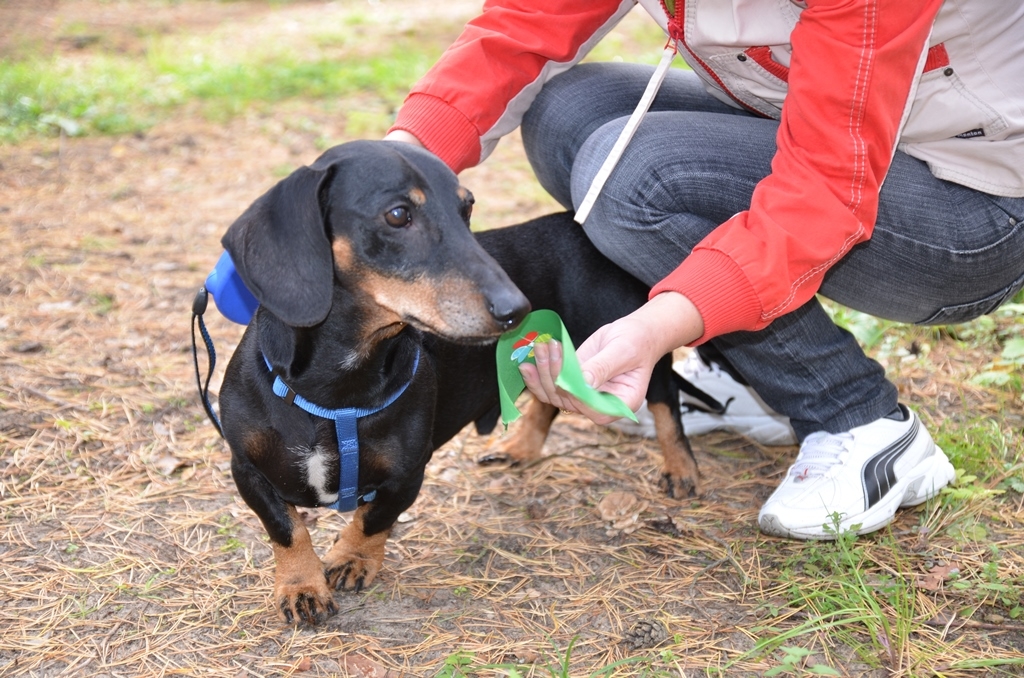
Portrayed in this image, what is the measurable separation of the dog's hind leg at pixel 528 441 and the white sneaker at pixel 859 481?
94cm

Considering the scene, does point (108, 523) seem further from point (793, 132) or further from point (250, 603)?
point (793, 132)

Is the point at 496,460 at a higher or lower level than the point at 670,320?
lower

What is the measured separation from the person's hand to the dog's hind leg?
132cm

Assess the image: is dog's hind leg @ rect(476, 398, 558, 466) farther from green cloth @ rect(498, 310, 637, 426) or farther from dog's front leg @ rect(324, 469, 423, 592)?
green cloth @ rect(498, 310, 637, 426)

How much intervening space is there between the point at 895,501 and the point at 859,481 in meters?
0.15

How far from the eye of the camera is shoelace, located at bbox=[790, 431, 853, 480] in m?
3.20

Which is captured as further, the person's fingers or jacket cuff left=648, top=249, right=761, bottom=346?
jacket cuff left=648, top=249, right=761, bottom=346

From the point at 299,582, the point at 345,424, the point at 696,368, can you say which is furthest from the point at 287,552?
the point at 696,368

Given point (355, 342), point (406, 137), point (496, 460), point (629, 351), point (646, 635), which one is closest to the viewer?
point (629, 351)

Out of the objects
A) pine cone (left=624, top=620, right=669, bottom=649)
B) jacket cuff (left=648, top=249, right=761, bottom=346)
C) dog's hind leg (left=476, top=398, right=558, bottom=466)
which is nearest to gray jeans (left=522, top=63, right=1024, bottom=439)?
jacket cuff (left=648, top=249, right=761, bottom=346)

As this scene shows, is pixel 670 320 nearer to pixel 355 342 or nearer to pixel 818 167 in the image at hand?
pixel 818 167

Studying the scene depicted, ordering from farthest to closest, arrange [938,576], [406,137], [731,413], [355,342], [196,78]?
→ [196,78] → [731,413] → [406,137] → [938,576] → [355,342]

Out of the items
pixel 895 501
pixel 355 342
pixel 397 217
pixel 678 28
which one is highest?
pixel 678 28

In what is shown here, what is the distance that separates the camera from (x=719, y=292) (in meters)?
2.40
